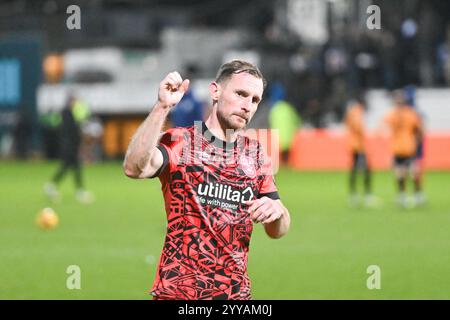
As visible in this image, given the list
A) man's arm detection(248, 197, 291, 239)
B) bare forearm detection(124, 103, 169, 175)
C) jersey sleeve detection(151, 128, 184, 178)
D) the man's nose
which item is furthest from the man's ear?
man's arm detection(248, 197, 291, 239)

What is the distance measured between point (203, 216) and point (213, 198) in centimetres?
11

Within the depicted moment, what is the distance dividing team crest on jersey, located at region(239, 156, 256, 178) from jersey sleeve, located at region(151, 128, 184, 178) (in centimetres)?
34

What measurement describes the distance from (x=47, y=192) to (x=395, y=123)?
7564 mm

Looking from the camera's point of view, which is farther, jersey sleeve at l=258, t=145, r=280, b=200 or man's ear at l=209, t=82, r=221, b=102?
jersey sleeve at l=258, t=145, r=280, b=200

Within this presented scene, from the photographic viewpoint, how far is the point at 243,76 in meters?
5.92

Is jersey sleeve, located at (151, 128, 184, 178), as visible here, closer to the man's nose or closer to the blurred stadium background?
the man's nose

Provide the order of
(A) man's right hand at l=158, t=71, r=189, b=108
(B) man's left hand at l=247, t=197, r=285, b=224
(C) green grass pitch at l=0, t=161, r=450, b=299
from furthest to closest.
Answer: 1. (C) green grass pitch at l=0, t=161, r=450, b=299
2. (B) man's left hand at l=247, t=197, r=285, b=224
3. (A) man's right hand at l=158, t=71, r=189, b=108

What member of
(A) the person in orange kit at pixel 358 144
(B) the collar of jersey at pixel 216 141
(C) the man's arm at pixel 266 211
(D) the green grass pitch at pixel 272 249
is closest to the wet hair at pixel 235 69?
(B) the collar of jersey at pixel 216 141

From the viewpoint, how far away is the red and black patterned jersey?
19.5 feet

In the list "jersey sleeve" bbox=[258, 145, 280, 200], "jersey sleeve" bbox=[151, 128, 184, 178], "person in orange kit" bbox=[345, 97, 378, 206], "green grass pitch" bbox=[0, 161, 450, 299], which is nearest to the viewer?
"jersey sleeve" bbox=[151, 128, 184, 178]

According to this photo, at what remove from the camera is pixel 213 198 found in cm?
596

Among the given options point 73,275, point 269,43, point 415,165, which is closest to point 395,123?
point 415,165

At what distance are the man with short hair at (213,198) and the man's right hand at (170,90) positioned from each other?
360 mm

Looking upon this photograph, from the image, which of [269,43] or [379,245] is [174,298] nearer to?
[379,245]
